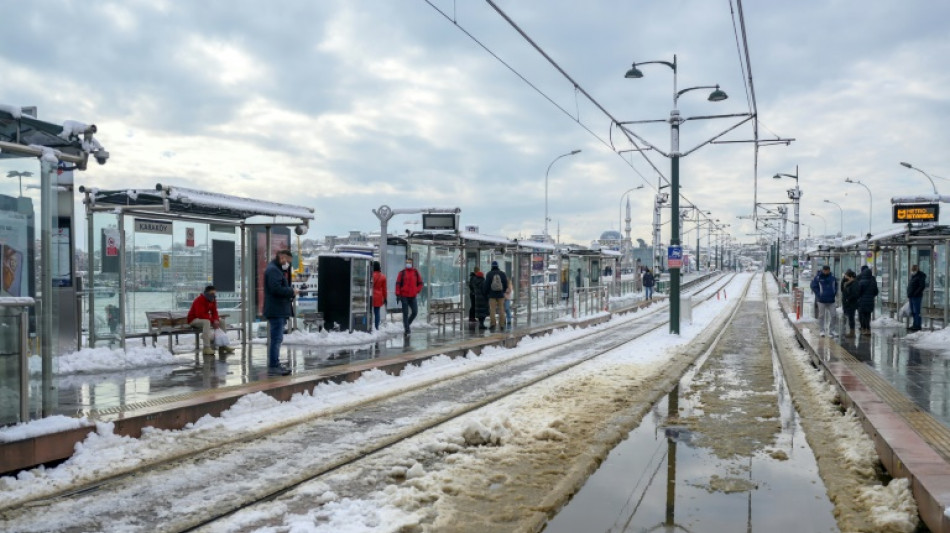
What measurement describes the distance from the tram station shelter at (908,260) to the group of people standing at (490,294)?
32.0 feet

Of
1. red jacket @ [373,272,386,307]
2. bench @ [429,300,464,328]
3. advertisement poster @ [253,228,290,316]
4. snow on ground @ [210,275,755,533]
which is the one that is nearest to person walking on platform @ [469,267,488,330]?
bench @ [429,300,464,328]

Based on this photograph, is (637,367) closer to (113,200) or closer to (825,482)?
(825,482)

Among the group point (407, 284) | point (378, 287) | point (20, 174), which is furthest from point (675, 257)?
point (20, 174)

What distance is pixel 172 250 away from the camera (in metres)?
14.3

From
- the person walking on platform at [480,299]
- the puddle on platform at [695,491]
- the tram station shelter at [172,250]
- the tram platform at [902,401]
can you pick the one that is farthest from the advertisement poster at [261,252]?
the tram platform at [902,401]

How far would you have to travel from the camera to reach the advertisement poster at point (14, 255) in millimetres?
6844

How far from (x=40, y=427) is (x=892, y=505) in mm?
7064

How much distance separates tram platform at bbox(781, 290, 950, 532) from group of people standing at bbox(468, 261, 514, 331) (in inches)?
309

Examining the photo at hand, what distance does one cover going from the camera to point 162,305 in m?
14.5

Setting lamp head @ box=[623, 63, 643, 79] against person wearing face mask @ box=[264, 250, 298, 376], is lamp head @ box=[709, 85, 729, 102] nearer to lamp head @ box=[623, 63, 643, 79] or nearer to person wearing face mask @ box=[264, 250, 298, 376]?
lamp head @ box=[623, 63, 643, 79]

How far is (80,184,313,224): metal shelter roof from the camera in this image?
11.8 metres

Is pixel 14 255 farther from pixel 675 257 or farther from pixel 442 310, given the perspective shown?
pixel 675 257

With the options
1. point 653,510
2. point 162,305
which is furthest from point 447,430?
point 162,305

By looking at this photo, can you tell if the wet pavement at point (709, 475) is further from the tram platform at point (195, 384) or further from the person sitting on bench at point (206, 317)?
the person sitting on bench at point (206, 317)
